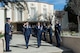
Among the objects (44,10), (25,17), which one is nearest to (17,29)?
(25,17)

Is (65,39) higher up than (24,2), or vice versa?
(24,2)

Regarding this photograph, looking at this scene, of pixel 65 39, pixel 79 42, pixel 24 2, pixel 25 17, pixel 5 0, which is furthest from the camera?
pixel 25 17

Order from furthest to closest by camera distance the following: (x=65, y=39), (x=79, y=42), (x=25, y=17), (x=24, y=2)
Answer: (x=25, y=17)
(x=24, y=2)
(x=65, y=39)
(x=79, y=42)

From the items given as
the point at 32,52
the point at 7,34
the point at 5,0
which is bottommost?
the point at 32,52

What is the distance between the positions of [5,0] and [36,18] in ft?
126

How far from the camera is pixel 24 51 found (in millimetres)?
14336

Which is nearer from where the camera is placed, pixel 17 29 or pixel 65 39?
pixel 65 39

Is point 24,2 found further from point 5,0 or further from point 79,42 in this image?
point 79,42

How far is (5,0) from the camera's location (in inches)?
894

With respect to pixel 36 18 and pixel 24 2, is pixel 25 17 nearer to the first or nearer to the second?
pixel 36 18

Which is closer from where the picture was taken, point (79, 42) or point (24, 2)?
point (79, 42)

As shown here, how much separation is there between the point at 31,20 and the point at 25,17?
1698 mm

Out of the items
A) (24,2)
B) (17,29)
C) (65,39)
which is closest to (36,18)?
(17,29)

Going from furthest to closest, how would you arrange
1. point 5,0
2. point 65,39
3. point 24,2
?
1. point 24,2
2. point 5,0
3. point 65,39
